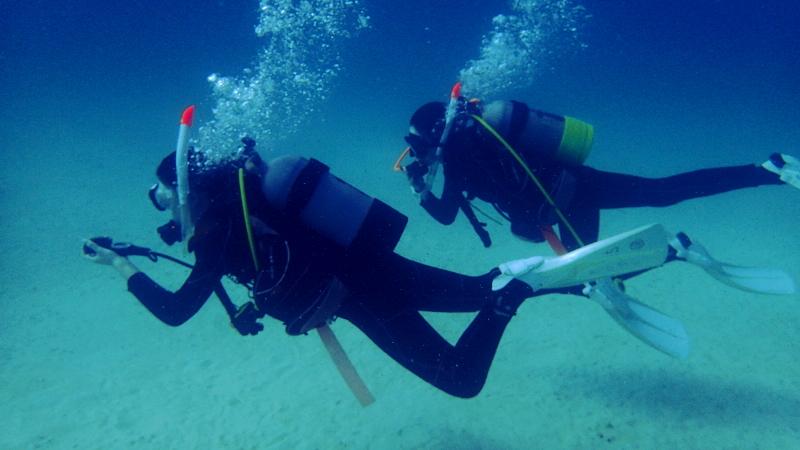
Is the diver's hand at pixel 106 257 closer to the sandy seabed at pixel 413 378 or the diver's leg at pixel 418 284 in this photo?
the diver's leg at pixel 418 284

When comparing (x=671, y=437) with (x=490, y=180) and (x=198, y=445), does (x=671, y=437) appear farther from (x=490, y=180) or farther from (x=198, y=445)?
(x=198, y=445)

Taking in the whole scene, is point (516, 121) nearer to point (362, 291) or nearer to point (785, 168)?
Answer: point (362, 291)

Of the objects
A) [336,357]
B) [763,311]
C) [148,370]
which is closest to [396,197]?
[148,370]

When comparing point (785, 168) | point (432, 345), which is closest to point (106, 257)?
point (432, 345)

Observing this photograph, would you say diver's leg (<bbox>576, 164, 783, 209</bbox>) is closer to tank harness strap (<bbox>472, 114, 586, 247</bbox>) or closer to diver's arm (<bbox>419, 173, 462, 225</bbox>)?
tank harness strap (<bbox>472, 114, 586, 247</bbox>)

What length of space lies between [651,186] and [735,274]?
4.67 feet

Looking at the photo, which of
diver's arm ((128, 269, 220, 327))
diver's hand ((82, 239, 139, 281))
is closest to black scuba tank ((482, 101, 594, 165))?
diver's arm ((128, 269, 220, 327))

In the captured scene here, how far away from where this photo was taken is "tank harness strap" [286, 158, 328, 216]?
353 cm

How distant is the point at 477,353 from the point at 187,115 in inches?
115

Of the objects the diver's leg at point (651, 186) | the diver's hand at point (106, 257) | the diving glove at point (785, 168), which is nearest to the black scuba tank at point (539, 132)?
the diver's leg at point (651, 186)

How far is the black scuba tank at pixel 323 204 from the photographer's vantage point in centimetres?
354

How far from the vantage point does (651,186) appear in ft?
17.3

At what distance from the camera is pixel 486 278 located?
456 cm

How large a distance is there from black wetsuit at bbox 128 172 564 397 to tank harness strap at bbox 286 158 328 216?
143 millimetres
